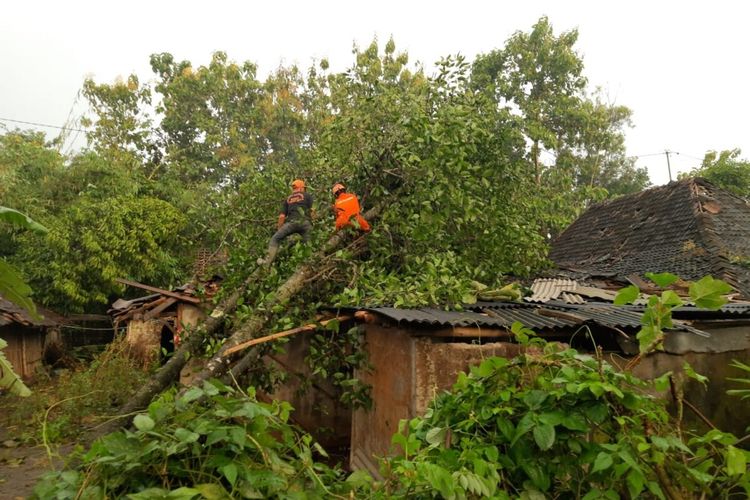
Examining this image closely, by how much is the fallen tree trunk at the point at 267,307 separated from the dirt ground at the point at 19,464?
1.95 m

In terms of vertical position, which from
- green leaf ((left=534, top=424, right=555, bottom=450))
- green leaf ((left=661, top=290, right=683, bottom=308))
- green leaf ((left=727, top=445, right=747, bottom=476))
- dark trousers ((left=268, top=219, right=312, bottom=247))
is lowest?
green leaf ((left=727, top=445, right=747, bottom=476))

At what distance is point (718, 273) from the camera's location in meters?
6.97

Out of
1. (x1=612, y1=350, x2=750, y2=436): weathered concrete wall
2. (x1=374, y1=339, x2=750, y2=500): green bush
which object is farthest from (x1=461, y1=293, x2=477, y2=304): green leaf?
(x1=374, y1=339, x2=750, y2=500): green bush

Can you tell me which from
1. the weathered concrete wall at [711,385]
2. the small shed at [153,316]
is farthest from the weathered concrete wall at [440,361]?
the small shed at [153,316]

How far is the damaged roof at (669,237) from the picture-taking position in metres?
7.45

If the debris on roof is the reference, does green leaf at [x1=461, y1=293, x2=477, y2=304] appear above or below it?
below

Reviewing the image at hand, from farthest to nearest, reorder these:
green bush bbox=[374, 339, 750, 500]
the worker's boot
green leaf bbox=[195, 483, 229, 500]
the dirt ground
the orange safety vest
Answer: the worker's boot → the orange safety vest → the dirt ground → green bush bbox=[374, 339, 750, 500] → green leaf bbox=[195, 483, 229, 500]

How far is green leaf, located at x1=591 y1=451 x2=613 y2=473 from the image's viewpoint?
1.71m

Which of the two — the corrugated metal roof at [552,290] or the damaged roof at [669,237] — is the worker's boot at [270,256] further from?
the damaged roof at [669,237]

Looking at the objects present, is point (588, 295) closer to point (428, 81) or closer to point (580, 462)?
point (428, 81)

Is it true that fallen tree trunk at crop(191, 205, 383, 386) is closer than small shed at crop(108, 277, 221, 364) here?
Yes

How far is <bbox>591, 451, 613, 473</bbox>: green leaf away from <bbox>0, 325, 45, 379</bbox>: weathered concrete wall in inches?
513

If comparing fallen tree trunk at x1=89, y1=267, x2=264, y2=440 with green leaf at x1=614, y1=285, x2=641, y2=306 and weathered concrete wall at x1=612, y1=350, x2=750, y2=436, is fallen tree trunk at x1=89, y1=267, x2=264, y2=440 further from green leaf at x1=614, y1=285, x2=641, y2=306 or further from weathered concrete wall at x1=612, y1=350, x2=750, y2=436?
green leaf at x1=614, y1=285, x2=641, y2=306

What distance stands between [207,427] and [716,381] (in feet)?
16.9
